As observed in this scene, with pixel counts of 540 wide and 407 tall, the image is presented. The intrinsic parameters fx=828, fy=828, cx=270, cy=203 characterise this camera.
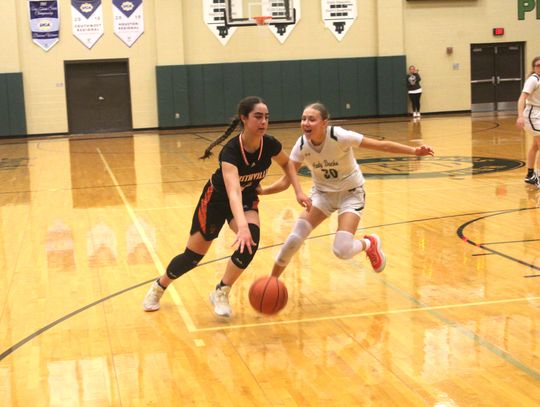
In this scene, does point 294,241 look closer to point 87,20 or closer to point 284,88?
point 87,20

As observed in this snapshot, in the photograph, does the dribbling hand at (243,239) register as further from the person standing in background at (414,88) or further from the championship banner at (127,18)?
the person standing in background at (414,88)

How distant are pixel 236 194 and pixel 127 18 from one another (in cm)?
2131

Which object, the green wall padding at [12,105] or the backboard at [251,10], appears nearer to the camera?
the green wall padding at [12,105]

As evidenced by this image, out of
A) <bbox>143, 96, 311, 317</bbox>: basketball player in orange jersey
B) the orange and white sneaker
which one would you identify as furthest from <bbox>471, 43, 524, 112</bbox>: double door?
<bbox>143, 96, 311, 317</bbox>: basketball player in orange jersey

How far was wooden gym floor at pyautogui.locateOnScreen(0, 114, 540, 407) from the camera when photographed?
4.65 meters

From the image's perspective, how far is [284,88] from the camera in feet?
89.2

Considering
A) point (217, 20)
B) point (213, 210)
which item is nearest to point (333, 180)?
point (213, 210)

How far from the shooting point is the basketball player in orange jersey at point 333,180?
6148 mm

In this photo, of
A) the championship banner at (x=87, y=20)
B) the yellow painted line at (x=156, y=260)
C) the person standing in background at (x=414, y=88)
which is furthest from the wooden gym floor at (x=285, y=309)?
the person standing in background at (x=414, y=88)

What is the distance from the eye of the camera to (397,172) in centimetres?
1420

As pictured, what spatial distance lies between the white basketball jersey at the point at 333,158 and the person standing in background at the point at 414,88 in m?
21.5

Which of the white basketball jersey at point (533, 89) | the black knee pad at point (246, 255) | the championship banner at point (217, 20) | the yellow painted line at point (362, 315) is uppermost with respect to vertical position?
the championship banner at point (217, 20)

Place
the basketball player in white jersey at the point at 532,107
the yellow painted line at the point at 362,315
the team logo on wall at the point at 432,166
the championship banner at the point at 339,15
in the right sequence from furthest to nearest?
the championship banner at the point at 339,15, the team logo on wall at the point at 432,166, the basketball player in white jersey at the point at 532,107, the yellow painted line at the point at 362,315

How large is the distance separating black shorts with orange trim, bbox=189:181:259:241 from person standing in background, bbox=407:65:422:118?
22.1 m
